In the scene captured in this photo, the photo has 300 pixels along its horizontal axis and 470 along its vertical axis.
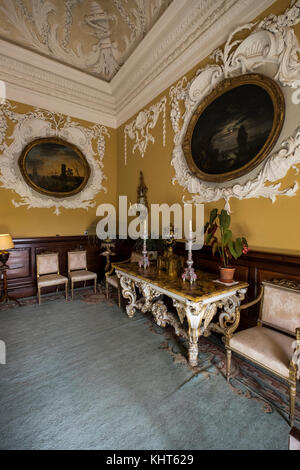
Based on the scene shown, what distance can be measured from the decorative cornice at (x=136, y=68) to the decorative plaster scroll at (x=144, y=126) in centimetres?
26

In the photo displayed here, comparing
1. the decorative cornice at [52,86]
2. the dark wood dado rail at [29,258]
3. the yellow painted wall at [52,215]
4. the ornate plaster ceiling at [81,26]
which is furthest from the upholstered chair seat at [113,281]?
the ornate plaster ceiling at [81,26]

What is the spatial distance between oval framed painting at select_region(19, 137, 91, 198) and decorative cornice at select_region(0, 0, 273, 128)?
94cm

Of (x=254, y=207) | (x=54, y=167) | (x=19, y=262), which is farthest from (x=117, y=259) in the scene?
(x=254, y=207)

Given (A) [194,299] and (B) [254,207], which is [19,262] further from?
(B) [254,207]

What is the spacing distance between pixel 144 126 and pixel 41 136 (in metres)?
2.49

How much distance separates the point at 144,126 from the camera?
4.58 meters

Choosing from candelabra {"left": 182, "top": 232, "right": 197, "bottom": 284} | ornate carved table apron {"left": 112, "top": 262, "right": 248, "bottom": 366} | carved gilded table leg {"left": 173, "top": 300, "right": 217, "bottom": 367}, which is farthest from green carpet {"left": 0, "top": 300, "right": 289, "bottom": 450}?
candelabra {"left": 182, "top": 232, "right": 197, "bottom": 284}

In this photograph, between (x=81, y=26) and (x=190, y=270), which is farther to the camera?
(x=81, y=26)

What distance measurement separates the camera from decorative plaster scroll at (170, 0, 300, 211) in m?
2.22

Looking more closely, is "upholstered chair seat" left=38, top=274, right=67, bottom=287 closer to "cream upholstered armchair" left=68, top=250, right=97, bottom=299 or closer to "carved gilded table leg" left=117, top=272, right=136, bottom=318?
"cream upholstered armchair" left=68, top=250, right=97, bottom=299

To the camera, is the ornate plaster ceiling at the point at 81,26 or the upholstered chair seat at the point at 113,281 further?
the upholstered chair seat at the point at 113,281

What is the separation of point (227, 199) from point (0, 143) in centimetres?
481

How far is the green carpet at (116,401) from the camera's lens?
5.06 feet

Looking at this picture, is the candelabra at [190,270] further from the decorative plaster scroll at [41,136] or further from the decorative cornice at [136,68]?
the decorative plaster scroll at [41,136]
